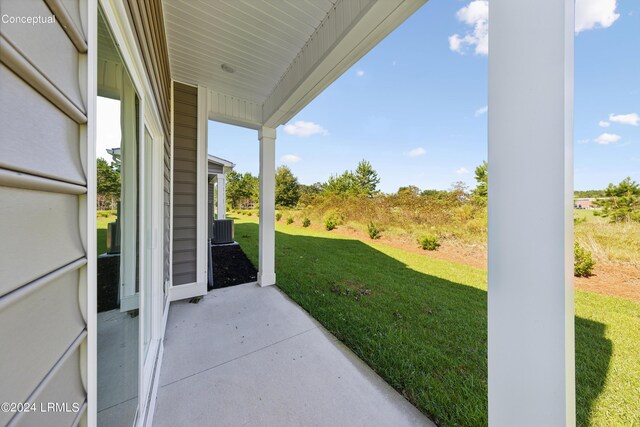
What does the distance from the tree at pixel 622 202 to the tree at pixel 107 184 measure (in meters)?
7.00

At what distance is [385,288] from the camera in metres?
3.78

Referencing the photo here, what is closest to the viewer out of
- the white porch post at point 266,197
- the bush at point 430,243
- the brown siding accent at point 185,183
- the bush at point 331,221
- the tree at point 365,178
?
the brown siding accent at point 185,183

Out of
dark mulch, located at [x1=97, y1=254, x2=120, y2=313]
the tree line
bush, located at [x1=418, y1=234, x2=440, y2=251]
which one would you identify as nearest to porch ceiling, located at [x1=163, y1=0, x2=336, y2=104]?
dark mulch, located at [x1=97, y1=254, x2=120, y2=313]

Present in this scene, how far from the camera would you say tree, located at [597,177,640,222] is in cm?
411

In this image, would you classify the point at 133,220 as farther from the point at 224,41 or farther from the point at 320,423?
the point at 224,41

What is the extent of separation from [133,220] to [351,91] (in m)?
6.14

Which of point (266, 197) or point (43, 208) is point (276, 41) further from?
point (43, 208)

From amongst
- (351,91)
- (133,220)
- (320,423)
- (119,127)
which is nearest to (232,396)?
(320,423)

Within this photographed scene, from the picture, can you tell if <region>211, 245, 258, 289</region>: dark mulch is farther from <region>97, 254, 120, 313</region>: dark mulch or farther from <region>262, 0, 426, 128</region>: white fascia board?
<region>97, 254, 120, 313</region>: dark mulch

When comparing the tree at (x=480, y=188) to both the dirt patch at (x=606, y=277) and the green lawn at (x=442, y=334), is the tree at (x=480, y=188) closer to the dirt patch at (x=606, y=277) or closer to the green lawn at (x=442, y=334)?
the dirt patch at (x=606, y=277)

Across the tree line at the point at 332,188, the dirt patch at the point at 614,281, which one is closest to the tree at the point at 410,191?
the tree line at the point at 332,188

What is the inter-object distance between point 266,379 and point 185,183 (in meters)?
2.63

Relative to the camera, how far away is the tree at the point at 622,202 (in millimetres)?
4105

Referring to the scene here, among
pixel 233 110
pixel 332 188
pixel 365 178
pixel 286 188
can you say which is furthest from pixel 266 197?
pixel 286 188
